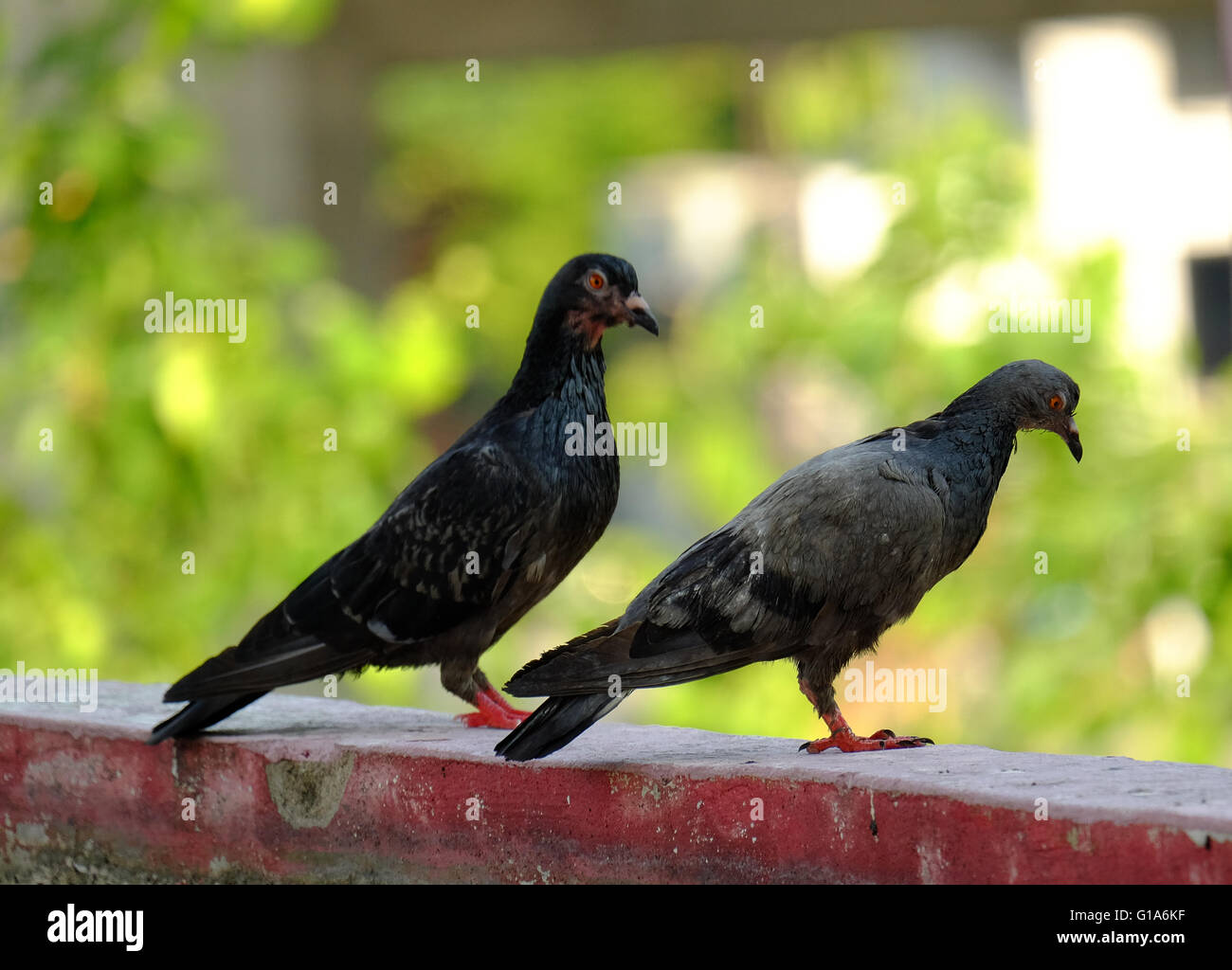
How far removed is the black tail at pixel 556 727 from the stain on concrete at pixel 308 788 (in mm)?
592

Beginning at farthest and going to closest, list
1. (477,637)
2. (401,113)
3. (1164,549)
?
(401,113)
(1164,549)
(477,637)

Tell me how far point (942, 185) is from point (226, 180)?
351 centimetres

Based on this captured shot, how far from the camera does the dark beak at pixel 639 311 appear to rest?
3.30 m

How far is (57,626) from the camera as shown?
18.1 ft

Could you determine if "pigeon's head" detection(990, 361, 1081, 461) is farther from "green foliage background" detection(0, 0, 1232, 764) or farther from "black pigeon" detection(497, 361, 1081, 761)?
"green foliage background" detection(0, 0, 1232, 764)

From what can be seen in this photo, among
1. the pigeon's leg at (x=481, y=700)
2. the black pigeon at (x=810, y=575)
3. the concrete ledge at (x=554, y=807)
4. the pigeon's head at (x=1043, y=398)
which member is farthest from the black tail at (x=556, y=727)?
the pigeon's head at (x=1043, y=398)

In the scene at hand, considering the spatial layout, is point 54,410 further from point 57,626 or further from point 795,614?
point 795,614

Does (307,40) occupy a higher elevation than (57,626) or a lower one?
higher

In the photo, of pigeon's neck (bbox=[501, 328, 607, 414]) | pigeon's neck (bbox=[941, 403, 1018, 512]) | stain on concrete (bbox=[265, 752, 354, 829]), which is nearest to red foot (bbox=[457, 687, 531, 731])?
stain on concrete (bbox=[265, 752, 354, 829])

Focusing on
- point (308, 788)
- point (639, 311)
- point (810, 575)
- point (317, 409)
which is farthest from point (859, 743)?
point (317, 409)

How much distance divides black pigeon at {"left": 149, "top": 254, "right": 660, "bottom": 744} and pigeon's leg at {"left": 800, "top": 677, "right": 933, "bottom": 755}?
0.65 metres

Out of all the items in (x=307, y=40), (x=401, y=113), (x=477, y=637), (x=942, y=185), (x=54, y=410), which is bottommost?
(x=477, y=637)
